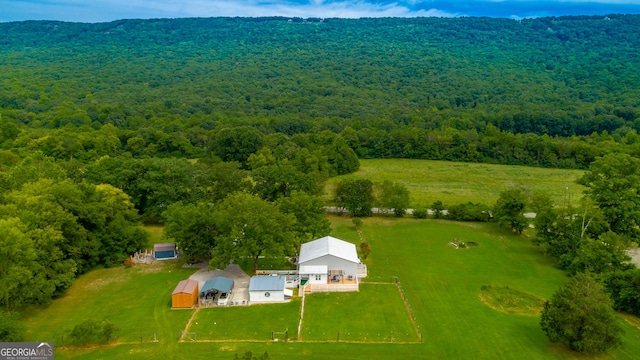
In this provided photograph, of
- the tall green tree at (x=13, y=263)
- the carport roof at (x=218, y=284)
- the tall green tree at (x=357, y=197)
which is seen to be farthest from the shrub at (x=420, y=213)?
the tall green tree at (x=13, y=263)

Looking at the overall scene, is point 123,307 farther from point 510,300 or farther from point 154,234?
point 510,300

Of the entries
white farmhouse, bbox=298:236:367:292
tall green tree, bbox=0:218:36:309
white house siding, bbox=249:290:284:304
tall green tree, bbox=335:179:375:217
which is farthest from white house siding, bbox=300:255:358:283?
tall green tree, bbox=0:218:36:309

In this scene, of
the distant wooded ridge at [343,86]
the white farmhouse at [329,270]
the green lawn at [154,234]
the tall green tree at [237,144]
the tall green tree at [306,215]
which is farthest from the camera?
the distant wooded ridge at [343,86]

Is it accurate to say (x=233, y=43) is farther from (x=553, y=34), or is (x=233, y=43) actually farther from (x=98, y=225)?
(x=98, y=225)

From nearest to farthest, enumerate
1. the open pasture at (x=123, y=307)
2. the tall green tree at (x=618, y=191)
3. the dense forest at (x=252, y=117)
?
the open pasture at (x=123, y=307) → the dense forest at (x=252, y=117) → the tall green tree at (x=618, y=191)

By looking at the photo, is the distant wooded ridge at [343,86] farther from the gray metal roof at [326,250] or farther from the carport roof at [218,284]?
the carport roof at [218,284]

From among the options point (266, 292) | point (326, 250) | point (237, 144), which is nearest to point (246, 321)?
point (266, 292)

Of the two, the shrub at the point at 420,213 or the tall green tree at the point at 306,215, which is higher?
the tall green tree at the point at 306,215

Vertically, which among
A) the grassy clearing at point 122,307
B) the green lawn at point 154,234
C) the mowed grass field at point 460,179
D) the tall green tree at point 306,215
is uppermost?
the tall green tree at point 306,215
